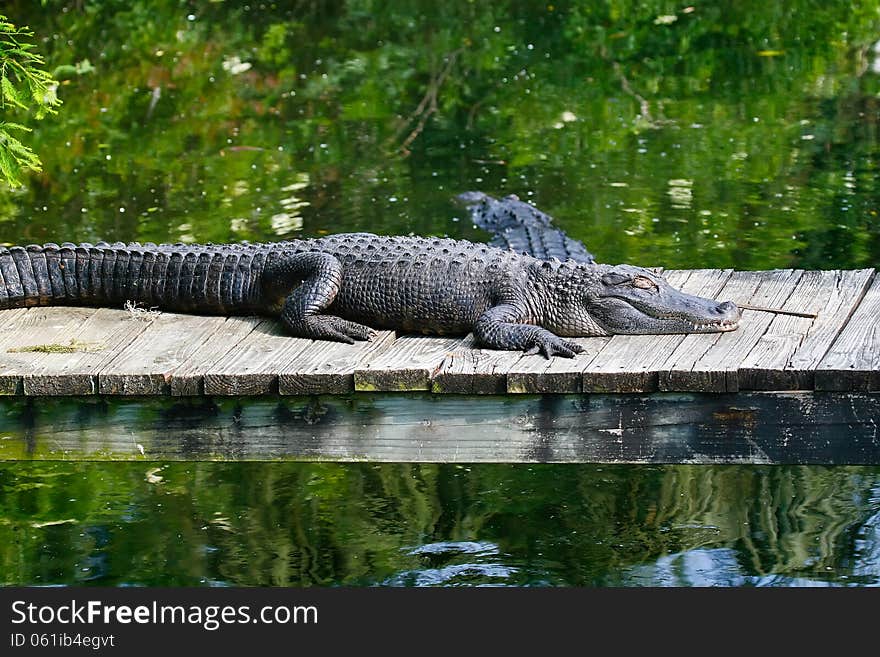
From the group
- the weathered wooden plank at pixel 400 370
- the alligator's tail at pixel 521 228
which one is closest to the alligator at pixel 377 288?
the weathered wooden plank at pixel 400 370

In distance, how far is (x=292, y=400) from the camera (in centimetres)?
523

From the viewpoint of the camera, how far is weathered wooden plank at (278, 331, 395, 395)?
16.8 ft

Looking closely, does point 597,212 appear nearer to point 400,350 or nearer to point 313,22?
point 400,350

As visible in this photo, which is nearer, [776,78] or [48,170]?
[48,170]

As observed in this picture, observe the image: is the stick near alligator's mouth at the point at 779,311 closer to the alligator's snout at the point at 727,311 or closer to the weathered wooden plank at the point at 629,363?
the alligator's snout at the point at 727,311

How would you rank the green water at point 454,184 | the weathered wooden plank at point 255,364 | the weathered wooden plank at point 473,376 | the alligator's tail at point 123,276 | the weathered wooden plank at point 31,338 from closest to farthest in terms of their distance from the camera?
the weathered wooden plank at point 473,376, the weathered wooden plank at point 255,364, the weathered wooden plank at point 31,338, the green water at point 454,184, the alligator's tail at point 123,276

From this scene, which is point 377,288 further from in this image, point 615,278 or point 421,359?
point 615,278

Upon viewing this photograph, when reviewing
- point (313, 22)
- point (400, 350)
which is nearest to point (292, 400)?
point (400, 350)

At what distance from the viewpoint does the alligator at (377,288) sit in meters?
5.46

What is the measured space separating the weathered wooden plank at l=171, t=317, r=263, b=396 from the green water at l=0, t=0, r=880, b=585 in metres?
0.83

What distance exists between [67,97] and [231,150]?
8.73 ft

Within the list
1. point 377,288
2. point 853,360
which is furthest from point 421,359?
point 853,360

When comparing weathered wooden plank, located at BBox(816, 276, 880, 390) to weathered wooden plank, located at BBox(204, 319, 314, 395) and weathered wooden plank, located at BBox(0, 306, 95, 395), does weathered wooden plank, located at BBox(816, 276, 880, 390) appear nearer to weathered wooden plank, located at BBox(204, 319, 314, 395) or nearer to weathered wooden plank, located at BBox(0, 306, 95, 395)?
weathered wooden plank, located at BBox(204, 319, 314, 395)

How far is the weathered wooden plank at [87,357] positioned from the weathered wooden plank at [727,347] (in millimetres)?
2089
